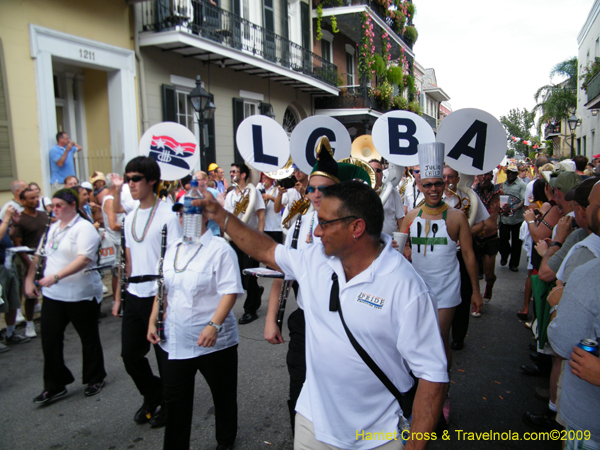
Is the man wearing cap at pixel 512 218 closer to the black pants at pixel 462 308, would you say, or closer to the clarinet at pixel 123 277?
the black pants at pixel 462 308

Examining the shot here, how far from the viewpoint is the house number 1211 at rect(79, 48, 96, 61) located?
968 centimetres

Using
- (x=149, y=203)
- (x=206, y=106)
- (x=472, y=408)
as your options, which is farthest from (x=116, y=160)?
(x=472, y=408)

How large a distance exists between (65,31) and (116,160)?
3003 millimetres

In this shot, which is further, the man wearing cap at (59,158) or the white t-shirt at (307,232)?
the man wearing cap at (59,158)

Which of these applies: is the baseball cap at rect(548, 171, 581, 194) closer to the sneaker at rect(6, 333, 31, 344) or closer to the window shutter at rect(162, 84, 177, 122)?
the sneaker at rect(6, 333, 31, 344)

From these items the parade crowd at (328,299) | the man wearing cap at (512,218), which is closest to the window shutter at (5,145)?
the parade crowd at (328,299)

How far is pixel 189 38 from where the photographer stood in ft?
37.3

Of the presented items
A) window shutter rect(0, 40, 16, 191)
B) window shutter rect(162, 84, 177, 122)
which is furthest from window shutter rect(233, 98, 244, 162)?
window shutter rect(0, 40, 16, 191)

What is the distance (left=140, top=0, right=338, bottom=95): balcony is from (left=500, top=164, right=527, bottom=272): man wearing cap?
830cm

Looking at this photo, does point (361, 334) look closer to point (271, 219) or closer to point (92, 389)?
point (92, 389)

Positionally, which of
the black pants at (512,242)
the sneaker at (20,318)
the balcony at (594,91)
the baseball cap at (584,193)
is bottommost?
the sneaker at (20,318)

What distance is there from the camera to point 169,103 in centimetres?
1202

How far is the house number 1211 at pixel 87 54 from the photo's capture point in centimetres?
968

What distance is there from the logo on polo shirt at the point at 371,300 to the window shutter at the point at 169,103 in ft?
36.2
